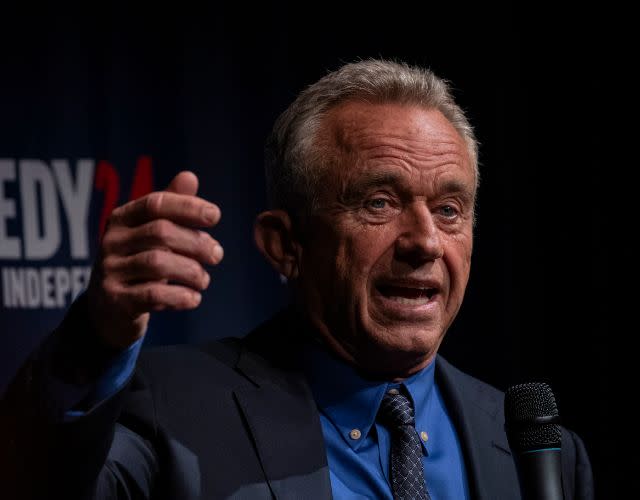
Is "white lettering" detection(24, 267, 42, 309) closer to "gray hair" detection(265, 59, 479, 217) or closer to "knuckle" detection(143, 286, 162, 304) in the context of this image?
"gray hair" detection(265, 59, 479, 217)

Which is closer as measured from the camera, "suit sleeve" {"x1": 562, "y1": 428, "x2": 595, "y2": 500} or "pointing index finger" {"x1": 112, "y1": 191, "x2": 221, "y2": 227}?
"pointing index finger" {"x1": 112, "y1": 191, "x2": 221, "y2": 227}

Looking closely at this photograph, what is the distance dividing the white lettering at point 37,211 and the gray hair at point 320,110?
1.51 meters

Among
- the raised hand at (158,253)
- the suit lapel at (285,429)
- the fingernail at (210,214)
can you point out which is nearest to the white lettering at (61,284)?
the suit lapel at (285,429)

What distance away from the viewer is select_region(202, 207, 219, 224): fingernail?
0.92 metres

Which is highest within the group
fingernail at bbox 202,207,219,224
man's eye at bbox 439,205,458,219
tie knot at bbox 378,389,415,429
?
fingernail at bbox 202,207,219,224

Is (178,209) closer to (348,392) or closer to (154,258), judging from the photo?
(154,258)

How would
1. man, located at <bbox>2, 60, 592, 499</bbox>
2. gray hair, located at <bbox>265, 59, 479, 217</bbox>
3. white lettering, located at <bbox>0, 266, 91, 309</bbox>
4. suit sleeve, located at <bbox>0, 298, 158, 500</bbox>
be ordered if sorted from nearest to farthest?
suit sleeve, located at <bbox>0, 298, 158, 500</bbox>, man, located at <bbox>2, 60, 592, 499</bbox>, gray hair, located at <bbox>265, 59, 479, 217</bbox>, white lettering, located at <bbox>0, 266, 91, 309</bbox>

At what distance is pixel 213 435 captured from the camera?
4.87ft

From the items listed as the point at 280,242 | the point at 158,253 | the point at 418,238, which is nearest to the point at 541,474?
the point at 418,238

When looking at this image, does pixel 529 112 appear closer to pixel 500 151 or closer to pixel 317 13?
pixel 500 151

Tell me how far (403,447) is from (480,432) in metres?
0.23

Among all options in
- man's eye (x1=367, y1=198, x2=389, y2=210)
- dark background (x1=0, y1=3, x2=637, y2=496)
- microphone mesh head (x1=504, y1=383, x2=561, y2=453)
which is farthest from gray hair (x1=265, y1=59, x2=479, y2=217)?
dark background (x1=0, y1=3, x2=637, y2=496)

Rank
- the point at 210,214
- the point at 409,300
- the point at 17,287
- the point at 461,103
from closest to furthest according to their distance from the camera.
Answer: the point at 210,214, the point at 409,300, the point at 17,287, the point at 461,103

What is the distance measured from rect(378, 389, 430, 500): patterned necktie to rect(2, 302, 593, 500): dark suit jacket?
13 cm
